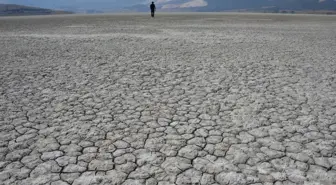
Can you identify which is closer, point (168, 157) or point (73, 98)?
point (168, 157)

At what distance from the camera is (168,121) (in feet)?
16.5

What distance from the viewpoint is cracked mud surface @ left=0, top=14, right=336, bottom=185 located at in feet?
11.8

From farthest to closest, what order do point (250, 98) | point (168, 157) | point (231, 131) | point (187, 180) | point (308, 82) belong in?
1. point (308, 82)
2. point (250, 98)
3. point (231, 131)
4. point (168, 157)
5. point (187, 180)

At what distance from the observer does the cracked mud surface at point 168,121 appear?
141 inches

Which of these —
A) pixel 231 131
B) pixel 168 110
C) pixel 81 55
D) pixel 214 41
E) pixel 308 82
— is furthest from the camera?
pixel 214 41

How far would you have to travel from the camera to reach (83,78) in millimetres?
7746

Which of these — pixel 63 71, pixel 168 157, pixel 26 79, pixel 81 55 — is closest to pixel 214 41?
pixel 81 55

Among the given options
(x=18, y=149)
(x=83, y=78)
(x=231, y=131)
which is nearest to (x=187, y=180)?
(x=231, y=131)

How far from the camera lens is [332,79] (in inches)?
292

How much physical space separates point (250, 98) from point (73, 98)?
4.05 m

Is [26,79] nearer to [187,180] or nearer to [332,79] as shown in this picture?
[187,180]

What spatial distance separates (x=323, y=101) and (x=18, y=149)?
6.00 m

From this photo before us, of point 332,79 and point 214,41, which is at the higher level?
point 214,41

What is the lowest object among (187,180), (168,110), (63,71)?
(187,180)
